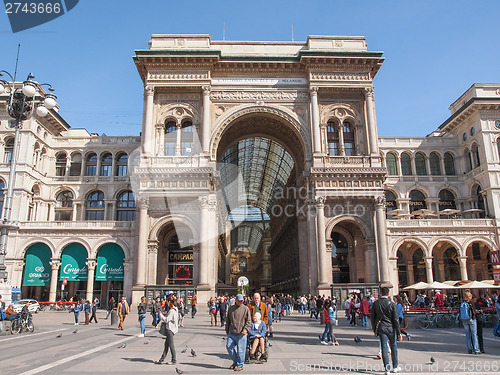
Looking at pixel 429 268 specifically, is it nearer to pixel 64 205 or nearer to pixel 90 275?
pixel 90 275

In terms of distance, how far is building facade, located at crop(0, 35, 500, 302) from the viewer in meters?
38.1

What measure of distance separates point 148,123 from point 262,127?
1211 centimetres

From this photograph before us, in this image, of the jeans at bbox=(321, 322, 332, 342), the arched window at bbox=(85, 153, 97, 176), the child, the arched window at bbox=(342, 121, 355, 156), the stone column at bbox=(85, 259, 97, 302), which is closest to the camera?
the child

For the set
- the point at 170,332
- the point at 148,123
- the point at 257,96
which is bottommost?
the point at 170,332

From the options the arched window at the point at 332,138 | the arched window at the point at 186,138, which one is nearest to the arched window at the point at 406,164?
the arched window at the point at 332,138

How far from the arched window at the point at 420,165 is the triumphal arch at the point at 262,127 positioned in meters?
12.8

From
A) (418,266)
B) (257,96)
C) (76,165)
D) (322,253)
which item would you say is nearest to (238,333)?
(322,253)

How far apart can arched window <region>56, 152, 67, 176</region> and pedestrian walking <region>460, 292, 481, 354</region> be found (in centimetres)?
4546

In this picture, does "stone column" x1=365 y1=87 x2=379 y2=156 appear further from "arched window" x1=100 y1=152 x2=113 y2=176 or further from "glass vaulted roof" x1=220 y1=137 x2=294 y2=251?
"arched window" x1=100 y1=152 x2=113 y2=176

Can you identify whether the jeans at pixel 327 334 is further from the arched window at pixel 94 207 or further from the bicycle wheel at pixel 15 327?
the arched window at pixel 94 207

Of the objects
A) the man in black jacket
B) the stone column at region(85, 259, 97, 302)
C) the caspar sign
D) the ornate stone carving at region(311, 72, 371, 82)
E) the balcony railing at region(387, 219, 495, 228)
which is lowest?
the man in black jacket

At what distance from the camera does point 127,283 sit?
39531 mm

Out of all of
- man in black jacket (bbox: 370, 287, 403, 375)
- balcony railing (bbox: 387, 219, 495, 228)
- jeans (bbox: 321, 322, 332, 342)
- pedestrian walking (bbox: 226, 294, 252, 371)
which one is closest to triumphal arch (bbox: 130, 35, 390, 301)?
balcony railing (bbox: 387, 219, 495, 228)

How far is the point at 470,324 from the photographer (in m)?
12.5
